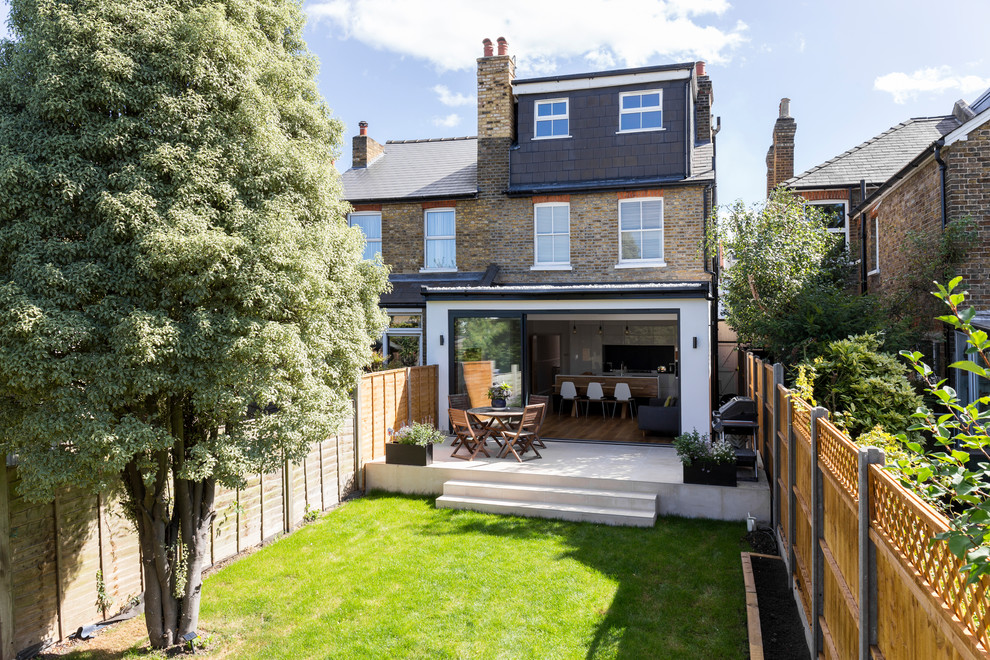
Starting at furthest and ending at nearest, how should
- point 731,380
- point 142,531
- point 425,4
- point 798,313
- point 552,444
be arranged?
point 731,380
point 552,444
point 425,4
point 798,313
point 142,531

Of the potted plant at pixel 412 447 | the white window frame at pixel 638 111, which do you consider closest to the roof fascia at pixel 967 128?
the white window frame at pixel 638 111

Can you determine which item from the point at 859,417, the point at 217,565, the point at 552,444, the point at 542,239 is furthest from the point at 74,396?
the point at 542,239

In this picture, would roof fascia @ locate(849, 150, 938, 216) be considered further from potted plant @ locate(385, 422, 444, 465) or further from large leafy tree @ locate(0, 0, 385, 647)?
large leafy tree @ locate(0, 0, 385, 647)

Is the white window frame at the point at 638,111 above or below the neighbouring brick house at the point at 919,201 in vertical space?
above

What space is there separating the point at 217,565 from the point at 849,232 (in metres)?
17.2

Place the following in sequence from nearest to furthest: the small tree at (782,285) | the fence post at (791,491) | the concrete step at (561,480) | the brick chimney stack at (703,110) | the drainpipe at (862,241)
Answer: the fence post at (791,491)
the concrete step at (561,480)
the small tree at (782,285)
the drainpipe at (862,241)
the brick chimney stack at (703,110)

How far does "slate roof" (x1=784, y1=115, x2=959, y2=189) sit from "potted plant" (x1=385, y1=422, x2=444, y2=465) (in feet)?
41.4

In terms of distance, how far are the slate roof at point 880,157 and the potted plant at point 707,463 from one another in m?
10.6

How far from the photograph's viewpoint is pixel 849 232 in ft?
54.5

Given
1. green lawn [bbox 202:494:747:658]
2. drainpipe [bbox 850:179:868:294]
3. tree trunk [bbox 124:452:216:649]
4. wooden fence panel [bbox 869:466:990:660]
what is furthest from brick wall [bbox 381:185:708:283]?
wooden fence panel [bbox 869:466:990:660]

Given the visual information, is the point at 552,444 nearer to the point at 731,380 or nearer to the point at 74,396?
the point at 74,396

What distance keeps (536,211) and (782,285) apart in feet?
22.7

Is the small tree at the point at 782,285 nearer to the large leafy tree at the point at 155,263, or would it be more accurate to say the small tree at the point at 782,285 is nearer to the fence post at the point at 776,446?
the fence post at the point at 776,446

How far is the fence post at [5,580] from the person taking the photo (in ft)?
16.3
